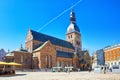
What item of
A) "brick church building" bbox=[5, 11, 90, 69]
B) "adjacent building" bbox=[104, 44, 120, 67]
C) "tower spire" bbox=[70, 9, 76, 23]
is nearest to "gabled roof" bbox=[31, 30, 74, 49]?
"brick church building" bbox=[5, 11, 90, 69]

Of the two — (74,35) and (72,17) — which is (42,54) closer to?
(74,35)

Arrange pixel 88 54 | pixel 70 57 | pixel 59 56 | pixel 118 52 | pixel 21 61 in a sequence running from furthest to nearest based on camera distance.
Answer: pixel 88 54
pixel 70 57
pixel 59 56
pixel 118 52
pixel 21 61

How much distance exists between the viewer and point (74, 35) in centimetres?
9088

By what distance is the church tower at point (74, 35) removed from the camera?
300 feet

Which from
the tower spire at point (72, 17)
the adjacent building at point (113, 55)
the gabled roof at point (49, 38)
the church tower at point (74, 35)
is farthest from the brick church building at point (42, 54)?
the adjacent building at point (113, 55)

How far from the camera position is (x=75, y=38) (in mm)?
91750

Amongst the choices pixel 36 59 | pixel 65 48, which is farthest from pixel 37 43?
pixel 65 48

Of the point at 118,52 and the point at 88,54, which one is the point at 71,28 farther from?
the point at 118,52

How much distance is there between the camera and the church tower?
9156cm

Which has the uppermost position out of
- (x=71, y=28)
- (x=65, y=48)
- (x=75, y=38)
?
(x=71, y=28)

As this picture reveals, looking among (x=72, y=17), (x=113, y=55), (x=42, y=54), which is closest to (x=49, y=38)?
(x=42, y=54)

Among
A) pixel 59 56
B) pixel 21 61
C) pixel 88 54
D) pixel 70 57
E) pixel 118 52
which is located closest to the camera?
pixel 21 61

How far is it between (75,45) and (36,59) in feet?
115

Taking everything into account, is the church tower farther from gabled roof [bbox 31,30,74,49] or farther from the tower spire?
gabled roof [bbox 31,30,74,49]
